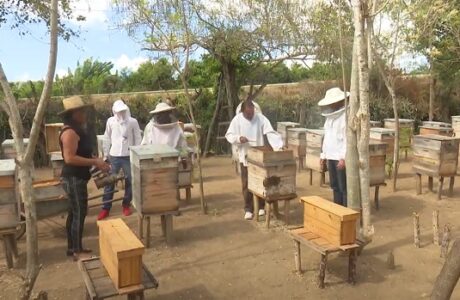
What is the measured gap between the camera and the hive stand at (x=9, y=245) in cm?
490

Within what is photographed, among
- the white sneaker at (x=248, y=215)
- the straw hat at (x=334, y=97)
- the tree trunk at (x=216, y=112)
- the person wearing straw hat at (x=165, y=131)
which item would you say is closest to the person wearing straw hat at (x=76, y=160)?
the person wearing straw hat at (x=165, y=131)

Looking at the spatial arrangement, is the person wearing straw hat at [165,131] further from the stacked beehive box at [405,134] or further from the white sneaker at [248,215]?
the stacked beehive box at [405,134]

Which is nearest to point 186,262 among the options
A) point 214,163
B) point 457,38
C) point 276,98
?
point 214,163

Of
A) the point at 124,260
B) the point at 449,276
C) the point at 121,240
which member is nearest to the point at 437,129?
the point at 121,240

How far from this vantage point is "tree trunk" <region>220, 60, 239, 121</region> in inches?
513

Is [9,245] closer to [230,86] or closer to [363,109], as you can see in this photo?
[363,109]

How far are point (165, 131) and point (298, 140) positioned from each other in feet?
12.8

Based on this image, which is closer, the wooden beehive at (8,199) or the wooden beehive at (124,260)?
the wooden beehive at (124,260)

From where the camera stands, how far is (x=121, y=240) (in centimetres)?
387

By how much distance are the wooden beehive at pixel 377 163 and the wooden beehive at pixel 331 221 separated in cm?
241

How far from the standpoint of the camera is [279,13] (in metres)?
11.6

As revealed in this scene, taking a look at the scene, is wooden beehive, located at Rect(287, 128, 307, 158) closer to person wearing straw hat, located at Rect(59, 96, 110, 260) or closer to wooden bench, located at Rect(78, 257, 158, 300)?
person wearing straw hat, located at Rect(59, 96, 110, 260)

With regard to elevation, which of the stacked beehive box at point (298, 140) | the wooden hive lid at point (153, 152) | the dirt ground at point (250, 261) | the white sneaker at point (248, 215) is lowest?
the dirt ground at point (250, 261)

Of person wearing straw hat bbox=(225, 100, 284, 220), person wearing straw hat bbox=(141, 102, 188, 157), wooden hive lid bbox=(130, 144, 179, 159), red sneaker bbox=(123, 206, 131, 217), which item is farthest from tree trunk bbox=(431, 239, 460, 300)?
red sneaker bbox=(123, 206, 131, 217)
